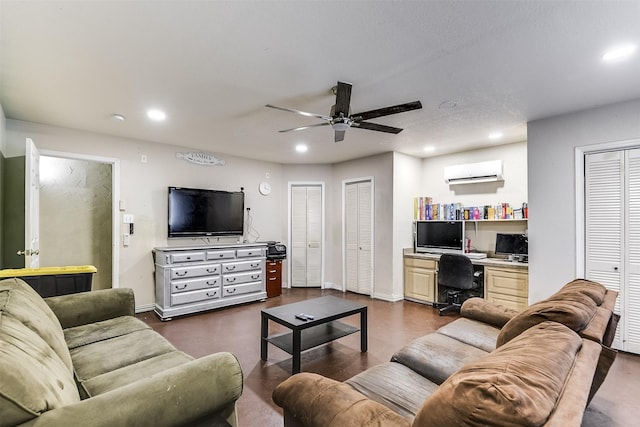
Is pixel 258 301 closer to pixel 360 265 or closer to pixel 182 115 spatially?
pixel 360 265

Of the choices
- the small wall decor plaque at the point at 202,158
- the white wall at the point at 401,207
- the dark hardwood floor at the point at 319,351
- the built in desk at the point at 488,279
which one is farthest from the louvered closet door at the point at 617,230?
the small wall decor plaque at the point at 202,158

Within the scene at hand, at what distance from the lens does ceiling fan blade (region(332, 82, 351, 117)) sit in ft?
7.55

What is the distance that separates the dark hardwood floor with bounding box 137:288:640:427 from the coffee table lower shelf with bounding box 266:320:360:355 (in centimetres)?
21

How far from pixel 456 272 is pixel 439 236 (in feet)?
2.75

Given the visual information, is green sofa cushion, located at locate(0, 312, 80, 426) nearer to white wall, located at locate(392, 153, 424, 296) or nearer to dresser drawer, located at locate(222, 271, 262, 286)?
dresser drawer, located at locate(222, 271, 262, 286)

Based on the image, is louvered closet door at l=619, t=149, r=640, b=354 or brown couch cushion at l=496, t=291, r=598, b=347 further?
louvered closet door at l=619, t=149, r=640, b=354

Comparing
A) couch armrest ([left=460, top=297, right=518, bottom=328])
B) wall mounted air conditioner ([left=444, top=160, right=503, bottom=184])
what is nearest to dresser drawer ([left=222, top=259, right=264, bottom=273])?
couch armrest ([left=460, top=297, right=518, bottom=328])

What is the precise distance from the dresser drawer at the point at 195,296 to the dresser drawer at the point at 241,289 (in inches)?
4.8

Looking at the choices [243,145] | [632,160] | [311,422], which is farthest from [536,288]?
[243,145]

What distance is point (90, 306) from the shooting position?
92.5 inches

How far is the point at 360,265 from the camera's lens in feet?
17.8

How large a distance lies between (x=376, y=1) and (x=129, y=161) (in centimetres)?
388

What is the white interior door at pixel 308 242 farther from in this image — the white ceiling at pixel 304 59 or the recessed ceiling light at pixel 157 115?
the recessed ceiling light at pixel 157 115

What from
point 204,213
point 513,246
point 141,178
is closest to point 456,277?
point 513,246
